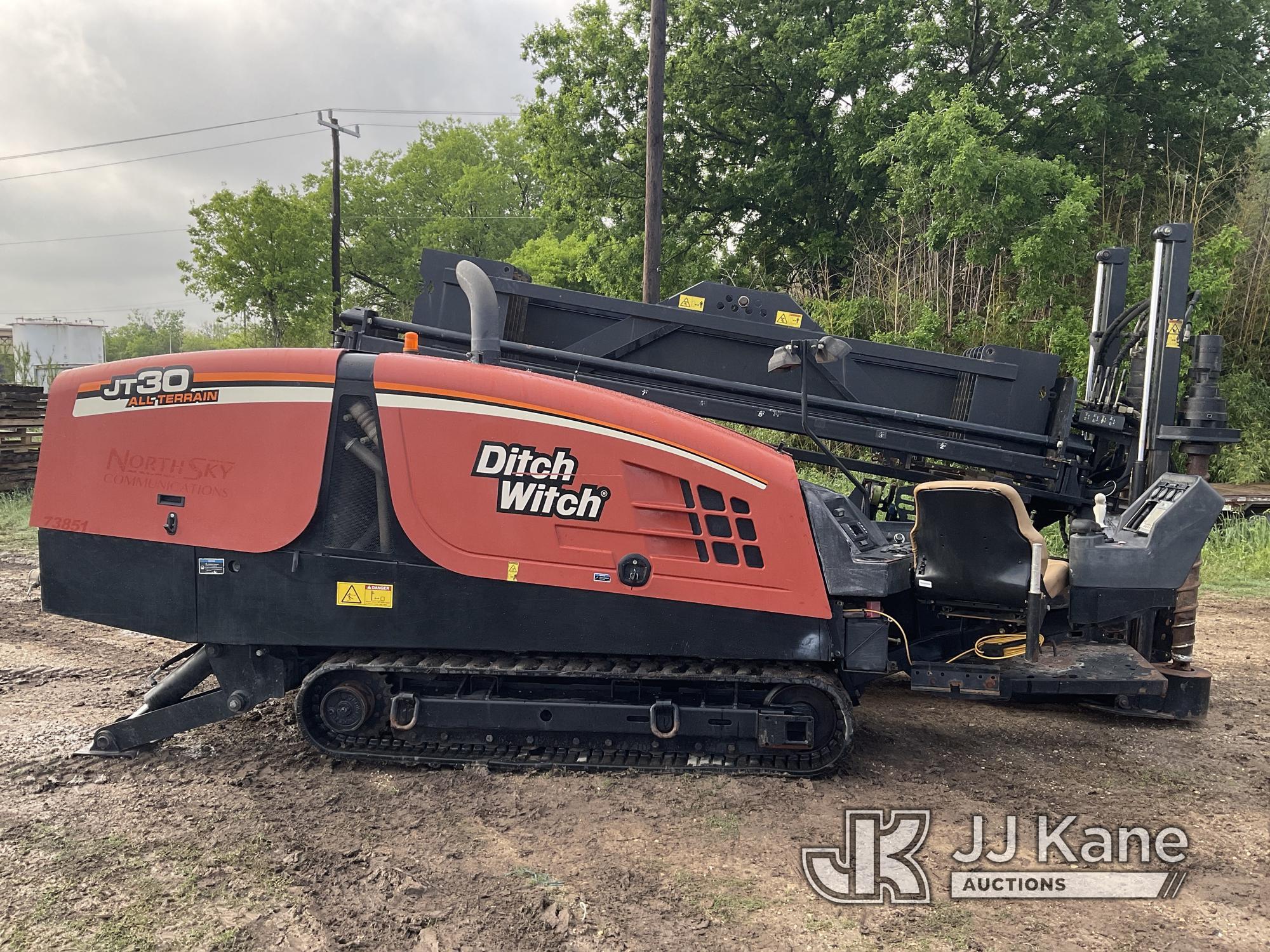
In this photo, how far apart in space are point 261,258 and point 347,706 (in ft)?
83.7

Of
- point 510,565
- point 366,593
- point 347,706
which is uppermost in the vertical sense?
point 510,565

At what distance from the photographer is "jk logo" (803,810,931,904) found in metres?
3.20

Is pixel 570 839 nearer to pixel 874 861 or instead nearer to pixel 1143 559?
pixel 874 861

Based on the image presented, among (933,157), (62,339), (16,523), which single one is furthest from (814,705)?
(62,339)

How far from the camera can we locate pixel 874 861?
343 cm

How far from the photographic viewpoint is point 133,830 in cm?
362

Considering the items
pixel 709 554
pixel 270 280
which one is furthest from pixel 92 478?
pixel 270 280

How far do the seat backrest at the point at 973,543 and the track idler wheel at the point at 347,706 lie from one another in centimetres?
283

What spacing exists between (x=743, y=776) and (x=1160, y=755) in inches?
91.6

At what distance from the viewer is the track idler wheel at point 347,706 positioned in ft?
13.6

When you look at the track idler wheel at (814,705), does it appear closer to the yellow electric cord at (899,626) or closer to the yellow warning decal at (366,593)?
the yellow electric cord at (899,626)

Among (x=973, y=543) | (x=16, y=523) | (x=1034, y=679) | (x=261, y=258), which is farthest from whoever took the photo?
(x=261, y=258)

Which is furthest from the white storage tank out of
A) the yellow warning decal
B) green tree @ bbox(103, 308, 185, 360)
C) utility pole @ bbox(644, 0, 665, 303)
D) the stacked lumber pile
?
the yellow warning decal

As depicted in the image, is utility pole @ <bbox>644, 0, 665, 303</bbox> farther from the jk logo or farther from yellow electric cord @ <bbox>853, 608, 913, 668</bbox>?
the jk logo
